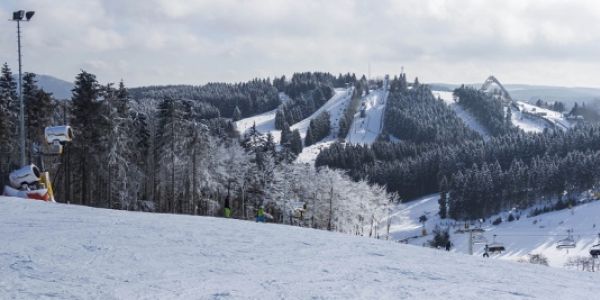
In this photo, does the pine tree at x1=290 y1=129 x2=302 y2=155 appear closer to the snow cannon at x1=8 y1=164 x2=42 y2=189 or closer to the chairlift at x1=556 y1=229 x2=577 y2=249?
the chairlift at x1=556 y1=229 x2=577 y2=249

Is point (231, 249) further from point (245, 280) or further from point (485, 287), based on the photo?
point (485, 287)

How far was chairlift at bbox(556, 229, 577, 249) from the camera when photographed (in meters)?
82.7

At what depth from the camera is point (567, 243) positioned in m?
84.8

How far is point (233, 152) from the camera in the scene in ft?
232

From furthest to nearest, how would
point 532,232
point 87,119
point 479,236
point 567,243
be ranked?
point 532,232, point 567,243, point 479,236, point 87,119

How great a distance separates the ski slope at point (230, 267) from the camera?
1101 centimetres

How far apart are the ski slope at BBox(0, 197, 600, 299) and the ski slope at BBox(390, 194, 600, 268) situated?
66.9 meters

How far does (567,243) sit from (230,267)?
82.7 metres

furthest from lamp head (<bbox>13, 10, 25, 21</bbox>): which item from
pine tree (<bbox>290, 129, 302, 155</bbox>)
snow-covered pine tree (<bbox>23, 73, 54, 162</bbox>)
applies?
pine tree (<bbox>290, 129, 302, 155</bbox>)

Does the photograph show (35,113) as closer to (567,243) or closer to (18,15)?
(18,15)

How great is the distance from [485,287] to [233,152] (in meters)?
59.5

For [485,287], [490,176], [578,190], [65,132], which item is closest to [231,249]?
[485,287]

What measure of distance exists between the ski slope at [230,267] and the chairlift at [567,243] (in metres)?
73.6

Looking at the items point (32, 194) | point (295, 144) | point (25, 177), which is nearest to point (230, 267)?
point (32, 194)
